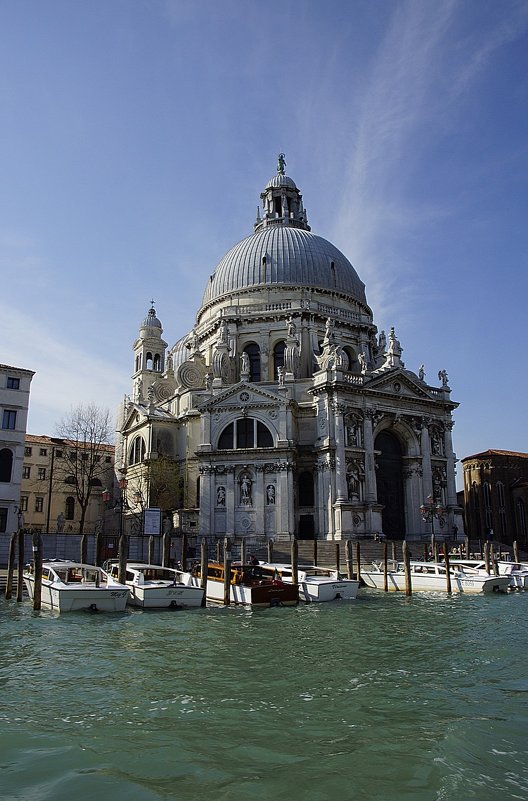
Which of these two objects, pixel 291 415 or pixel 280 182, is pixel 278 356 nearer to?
pixel 291 415

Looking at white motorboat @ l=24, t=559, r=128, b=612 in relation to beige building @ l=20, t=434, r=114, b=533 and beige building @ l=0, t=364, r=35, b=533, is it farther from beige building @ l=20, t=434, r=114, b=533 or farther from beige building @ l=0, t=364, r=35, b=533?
beige building @ l=20, t=434, r=114, b=533

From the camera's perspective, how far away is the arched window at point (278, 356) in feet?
141

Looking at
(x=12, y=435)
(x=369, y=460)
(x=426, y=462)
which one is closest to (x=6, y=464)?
(x=12, y=435)

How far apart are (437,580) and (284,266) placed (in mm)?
25276

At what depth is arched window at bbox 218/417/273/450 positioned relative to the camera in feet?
122

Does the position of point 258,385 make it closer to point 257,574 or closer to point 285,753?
point 257,574

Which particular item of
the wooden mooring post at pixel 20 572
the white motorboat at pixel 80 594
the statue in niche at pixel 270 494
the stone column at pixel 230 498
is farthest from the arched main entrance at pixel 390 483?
the wooden mooring post at pixel 20 572

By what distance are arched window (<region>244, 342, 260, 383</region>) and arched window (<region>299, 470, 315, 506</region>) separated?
7.98m

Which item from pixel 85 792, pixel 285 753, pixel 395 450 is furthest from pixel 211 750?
pixel 395 450

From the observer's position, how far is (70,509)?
50.2 metres

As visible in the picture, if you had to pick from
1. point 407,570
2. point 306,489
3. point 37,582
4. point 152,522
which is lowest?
point 37,582

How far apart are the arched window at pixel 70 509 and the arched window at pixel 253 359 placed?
17.1 metres

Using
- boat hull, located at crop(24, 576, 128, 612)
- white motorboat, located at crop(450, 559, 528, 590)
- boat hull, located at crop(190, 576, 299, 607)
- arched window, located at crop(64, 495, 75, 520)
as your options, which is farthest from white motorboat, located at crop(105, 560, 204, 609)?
arched window, located at crop(64, 495, 75, 520)

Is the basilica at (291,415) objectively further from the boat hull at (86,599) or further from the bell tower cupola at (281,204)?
the boat hull at (86,599)
